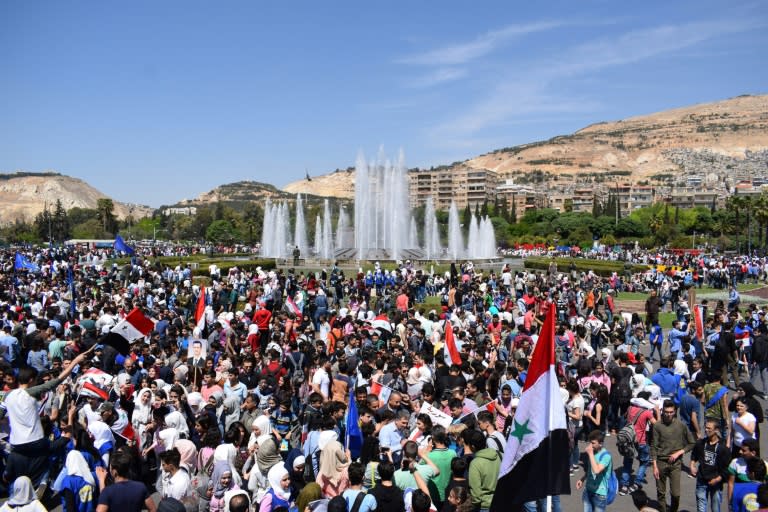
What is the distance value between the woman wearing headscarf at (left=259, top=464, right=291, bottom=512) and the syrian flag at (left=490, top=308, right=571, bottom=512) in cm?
213

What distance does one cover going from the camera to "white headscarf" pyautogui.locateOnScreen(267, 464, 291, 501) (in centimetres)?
638

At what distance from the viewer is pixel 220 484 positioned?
21.5ft

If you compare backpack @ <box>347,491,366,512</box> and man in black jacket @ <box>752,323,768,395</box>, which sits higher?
backpack @ <box>347,491,366,512</box>

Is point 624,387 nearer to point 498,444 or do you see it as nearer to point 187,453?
point 498,444

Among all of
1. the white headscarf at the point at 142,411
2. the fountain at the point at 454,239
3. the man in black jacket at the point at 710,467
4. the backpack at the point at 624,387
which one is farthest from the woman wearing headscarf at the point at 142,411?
the fountain at the point at 454,239

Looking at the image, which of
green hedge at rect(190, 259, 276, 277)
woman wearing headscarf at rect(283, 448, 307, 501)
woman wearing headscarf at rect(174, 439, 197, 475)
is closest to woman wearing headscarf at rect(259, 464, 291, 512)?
woman wearing headscarf at rect(283, 448, 307, 501)

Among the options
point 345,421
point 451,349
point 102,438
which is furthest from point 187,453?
point 451,349

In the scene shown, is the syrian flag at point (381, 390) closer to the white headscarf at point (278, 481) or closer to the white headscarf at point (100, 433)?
the white headscarf at point (278, 481)

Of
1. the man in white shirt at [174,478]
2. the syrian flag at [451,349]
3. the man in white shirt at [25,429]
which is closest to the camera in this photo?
the man in white shirt at [174,478]

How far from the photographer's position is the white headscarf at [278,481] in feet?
20.9

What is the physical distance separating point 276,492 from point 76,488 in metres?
2.28

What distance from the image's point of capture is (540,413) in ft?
19.0

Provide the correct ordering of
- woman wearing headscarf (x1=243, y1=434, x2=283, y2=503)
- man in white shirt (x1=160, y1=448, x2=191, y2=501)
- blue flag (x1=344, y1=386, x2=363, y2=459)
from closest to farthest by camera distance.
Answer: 1. man in white shirt (x1=160, y1=448, x2=191, y2=501)
2. woman wearing headscarf (x1=243, y1=434, x2=283, y2=503)
3. blue flag (x1=344, y1=386, x2=363, y2=459)

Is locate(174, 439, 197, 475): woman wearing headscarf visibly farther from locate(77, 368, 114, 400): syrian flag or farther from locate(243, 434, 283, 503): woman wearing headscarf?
locate(77, 368, 114, 400): syrian flag
